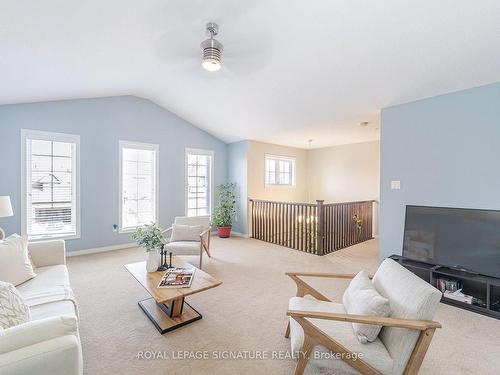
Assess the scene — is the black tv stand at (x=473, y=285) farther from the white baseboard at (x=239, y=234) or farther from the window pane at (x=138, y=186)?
the window pane at (x=138, y=186)

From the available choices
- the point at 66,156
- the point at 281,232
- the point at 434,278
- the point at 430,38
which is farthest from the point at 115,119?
the point at 434,278

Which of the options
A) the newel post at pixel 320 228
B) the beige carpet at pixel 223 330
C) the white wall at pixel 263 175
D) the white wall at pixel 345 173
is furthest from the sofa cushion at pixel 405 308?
the white wall at pixel 345 173

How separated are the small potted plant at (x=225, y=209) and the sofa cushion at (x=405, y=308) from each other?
471 cm

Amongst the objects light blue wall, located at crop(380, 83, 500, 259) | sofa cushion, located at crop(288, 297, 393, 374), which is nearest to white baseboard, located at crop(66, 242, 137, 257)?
sofa cushion, located at crop(288, 297, 393, 374)

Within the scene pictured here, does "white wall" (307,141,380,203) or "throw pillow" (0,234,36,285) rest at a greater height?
"white wall" (307,141,380,203)

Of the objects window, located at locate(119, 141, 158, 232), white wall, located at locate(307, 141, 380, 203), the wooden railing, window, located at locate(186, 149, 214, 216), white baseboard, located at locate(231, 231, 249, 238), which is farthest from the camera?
white wall, located at locate(307, 141, 380, 203)

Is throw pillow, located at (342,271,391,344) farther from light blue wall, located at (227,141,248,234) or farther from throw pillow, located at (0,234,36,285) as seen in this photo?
light blue wall, located at (227,141,248,234)

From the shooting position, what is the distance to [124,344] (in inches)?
79.0

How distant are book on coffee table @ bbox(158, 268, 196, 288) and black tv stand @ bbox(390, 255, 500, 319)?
9.08ft

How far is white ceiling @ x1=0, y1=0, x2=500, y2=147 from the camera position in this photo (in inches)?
85.9

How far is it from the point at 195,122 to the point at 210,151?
836 mm

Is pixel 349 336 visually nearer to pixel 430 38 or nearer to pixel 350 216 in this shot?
pixel 430 38

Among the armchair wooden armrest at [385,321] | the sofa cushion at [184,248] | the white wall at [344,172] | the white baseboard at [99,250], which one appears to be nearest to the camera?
the armchair wooden armrest at [385,321]

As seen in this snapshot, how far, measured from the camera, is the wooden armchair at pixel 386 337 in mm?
1319
